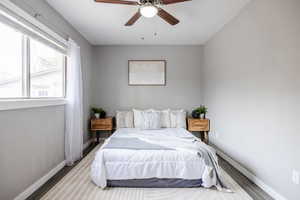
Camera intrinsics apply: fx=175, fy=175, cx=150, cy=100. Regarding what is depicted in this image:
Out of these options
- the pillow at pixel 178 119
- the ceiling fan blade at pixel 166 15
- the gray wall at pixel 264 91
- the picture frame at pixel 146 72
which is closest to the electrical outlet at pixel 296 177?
the gray wall at pixel 264 91

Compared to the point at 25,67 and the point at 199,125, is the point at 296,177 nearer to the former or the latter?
the point at 199,125

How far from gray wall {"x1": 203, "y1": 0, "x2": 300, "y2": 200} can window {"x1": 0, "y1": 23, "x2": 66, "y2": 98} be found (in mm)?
3147

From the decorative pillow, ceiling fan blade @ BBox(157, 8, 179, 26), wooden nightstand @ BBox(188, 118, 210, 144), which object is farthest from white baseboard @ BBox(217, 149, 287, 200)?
ceiling fan blade @ BBox(157, 8, 179, 26)

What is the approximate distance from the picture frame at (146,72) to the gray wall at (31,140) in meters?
2.02

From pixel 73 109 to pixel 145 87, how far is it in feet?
7.20

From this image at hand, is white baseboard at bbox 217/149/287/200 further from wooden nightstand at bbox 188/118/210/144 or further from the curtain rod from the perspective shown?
the curtain rod

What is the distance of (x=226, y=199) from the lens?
2.18 metres

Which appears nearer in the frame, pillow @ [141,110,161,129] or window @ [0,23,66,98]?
window @ [0,23,66,98]

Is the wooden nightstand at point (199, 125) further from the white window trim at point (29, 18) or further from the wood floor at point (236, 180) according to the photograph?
the white window trim at point (29, 18)

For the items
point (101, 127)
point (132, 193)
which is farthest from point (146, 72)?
point (132, 193)

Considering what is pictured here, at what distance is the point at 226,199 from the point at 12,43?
10.7 feet

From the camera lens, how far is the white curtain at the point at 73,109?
3.28 metres

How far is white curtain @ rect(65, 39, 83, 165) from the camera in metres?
3.28

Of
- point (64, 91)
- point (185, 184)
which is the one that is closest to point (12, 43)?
point (64, 91)
